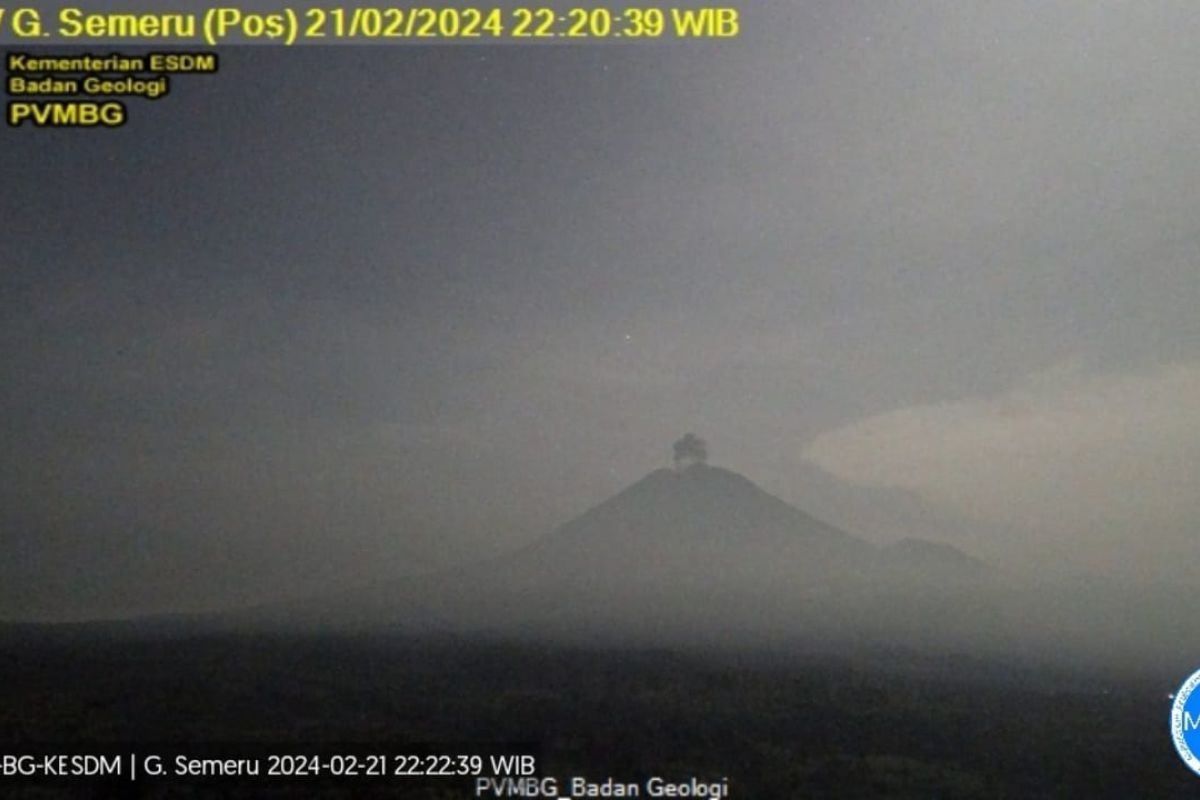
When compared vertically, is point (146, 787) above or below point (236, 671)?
below

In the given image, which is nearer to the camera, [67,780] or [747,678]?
[67,780]

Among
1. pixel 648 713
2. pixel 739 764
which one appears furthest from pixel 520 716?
pixel 739 764

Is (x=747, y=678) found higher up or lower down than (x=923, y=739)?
higher up

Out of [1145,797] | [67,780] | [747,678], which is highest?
[747,678]

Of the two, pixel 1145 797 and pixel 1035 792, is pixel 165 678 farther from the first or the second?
pixel 1145 797

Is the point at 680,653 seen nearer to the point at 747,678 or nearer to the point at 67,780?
the point at 747,678

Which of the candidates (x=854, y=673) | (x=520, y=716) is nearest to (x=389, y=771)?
(x=520, y=716)
